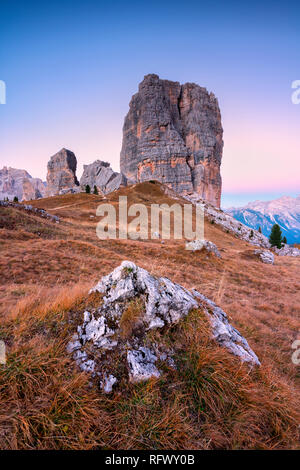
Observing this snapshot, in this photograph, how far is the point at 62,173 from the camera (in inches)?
4897

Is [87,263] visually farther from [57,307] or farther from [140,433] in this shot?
[140,433]

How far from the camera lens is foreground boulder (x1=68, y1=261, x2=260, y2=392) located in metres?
2.71

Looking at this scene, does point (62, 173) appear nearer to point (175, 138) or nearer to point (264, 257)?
point (175, 138)

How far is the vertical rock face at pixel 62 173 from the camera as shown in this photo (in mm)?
123938

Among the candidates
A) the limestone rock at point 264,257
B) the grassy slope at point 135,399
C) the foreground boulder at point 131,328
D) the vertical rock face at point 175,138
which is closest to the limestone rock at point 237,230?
the limestone rock at point 264,257

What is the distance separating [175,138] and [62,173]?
77056 millimetres

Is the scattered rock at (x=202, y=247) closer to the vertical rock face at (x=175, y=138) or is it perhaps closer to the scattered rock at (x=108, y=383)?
the scattered rock at (x=108, y=383)

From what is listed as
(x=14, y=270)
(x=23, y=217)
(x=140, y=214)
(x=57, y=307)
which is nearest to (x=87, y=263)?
(x=14, y=270)

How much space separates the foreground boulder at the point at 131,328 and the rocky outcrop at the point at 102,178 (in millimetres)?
96251

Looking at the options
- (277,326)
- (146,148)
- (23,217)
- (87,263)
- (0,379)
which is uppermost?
(146,148)

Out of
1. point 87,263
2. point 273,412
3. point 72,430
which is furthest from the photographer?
point 87,263

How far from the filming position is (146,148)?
107625 mm

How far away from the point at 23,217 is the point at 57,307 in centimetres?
2006

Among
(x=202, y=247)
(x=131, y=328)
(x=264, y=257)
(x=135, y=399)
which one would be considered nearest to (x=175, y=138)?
(x=264, y=257)
